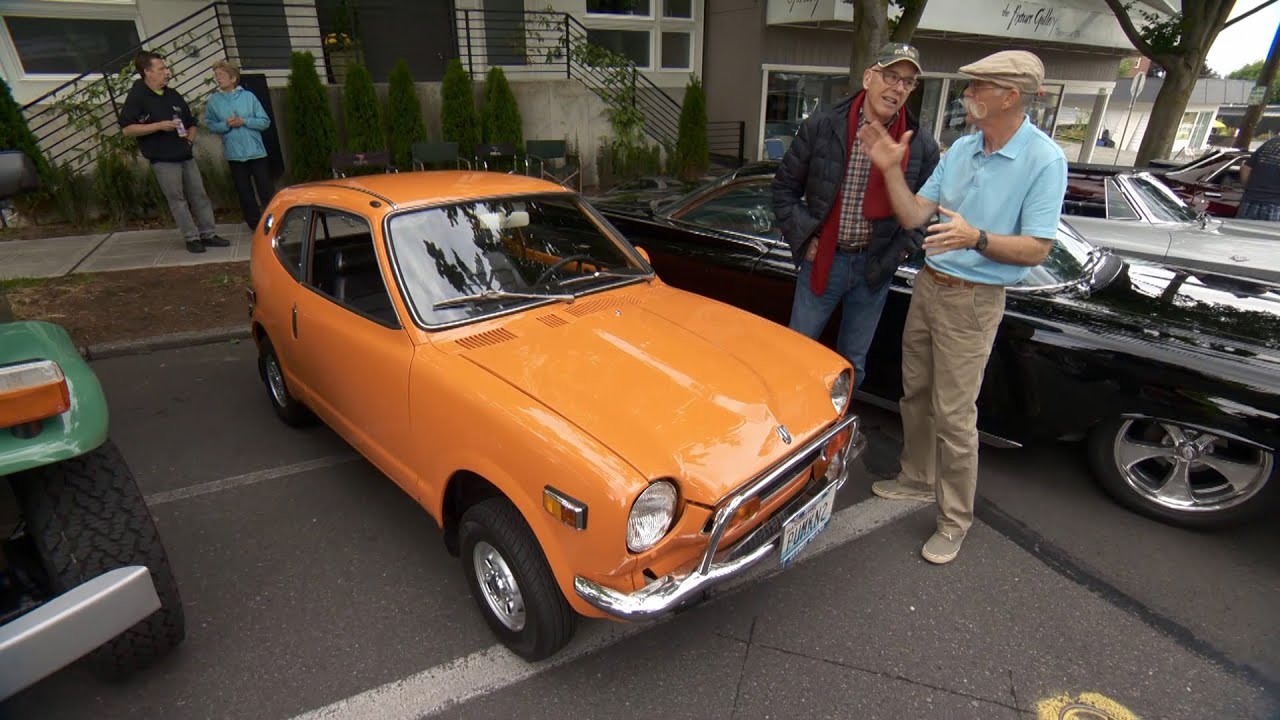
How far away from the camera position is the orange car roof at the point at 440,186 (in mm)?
3066

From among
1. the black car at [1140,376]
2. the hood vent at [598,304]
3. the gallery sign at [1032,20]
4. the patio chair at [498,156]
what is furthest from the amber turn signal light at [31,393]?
the gallery sign at [1032,20]

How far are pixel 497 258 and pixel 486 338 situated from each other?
0.51 meters

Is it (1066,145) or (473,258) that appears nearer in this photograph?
(473,258)

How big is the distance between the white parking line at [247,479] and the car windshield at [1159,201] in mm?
7385

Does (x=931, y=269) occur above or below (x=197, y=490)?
above

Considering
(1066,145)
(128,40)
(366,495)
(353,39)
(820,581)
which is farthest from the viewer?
(1066,145)

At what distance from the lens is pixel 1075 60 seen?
18672 mm

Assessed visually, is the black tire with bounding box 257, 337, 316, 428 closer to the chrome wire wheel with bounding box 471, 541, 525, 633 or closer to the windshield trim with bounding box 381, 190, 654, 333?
the windshield trim with bounding box 381, 190, 654, 333

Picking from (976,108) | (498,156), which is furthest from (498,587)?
(498,156)

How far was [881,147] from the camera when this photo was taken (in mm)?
2756

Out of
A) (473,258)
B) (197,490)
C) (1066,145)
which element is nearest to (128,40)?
(197,490)

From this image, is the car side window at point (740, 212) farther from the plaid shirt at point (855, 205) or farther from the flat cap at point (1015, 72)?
the flat cap at point (1015, 72)

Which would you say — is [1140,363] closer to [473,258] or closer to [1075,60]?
[473,258]

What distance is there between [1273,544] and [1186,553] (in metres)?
0.49
